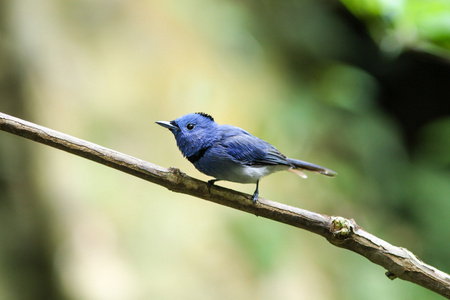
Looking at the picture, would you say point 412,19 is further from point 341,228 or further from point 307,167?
point 341,228

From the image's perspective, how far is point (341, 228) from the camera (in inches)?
97.5

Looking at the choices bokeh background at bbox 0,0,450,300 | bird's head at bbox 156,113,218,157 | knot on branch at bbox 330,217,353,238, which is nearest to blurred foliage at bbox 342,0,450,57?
bokeh background at bbox 0,0,450,300

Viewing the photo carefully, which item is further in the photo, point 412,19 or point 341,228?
point 412,19

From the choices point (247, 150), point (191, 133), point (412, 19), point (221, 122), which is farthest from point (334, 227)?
point (221, 122)

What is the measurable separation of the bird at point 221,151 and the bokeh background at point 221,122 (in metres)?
1.80

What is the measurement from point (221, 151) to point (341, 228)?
0.89 meters

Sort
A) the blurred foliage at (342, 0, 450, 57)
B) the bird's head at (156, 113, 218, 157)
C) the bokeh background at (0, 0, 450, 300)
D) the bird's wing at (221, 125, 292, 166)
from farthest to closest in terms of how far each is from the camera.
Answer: the bokeh background at (0, 0, 450, 300) → the blurred foliage at (342, 0, 450, 57) → the bird's wing at (221, 125, 292, 166) → the bird's head at (156, 113, 218, 157)

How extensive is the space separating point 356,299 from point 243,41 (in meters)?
3.42

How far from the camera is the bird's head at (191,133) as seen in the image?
280 cm

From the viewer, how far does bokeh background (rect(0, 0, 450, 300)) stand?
14.4 feet

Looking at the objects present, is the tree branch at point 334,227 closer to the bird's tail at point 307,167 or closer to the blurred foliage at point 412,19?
the bird's tail at point 307,167

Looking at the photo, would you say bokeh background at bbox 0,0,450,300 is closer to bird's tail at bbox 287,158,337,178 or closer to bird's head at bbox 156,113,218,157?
bird's tail at bbox 287,158,337,178

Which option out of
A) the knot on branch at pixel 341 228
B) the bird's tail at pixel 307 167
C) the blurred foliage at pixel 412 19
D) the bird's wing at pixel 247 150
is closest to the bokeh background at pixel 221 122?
the blurred foliage at pixel 412 19

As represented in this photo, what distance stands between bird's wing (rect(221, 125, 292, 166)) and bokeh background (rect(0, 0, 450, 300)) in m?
1.74
